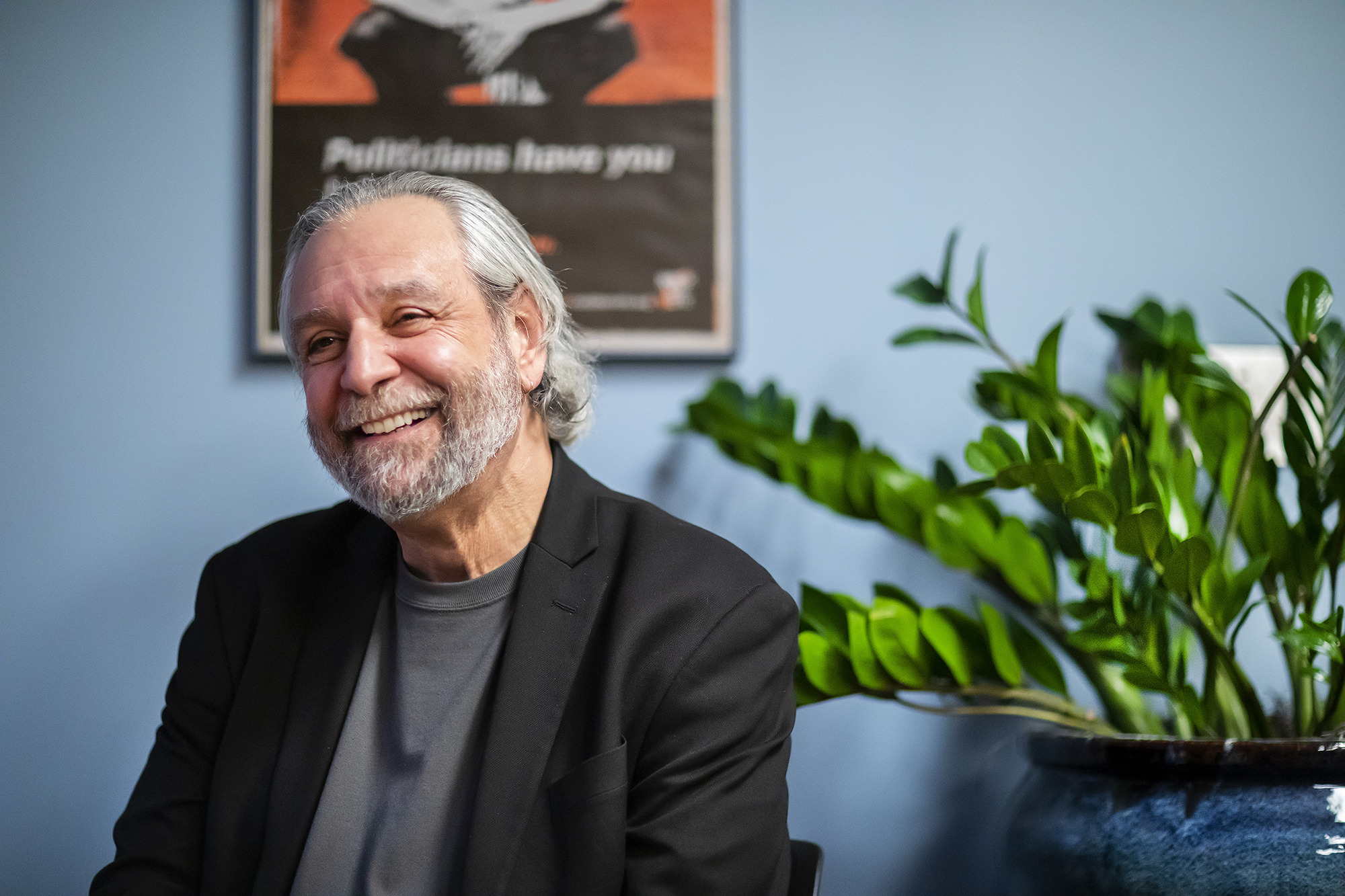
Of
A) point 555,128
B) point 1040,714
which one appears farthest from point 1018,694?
point 555,128

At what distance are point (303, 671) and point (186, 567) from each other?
20.1 inches

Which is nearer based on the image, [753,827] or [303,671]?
[753,827]

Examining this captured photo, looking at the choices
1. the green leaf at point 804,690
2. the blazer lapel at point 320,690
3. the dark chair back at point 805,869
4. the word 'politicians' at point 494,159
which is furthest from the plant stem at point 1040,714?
the word 'politicians' at point 494,159

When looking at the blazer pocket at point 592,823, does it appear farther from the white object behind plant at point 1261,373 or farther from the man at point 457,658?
the white object behind plant at point 1261,373

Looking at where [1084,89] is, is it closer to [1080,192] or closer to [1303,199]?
[1080,192]

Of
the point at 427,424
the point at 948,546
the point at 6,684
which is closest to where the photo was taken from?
the point at 427,424

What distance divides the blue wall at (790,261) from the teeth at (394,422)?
0.49 metres

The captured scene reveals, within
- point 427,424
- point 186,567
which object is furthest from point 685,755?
point 186,567

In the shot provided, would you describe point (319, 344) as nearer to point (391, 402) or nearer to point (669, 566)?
point (391, 402)

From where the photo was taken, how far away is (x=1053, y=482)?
1.00 m

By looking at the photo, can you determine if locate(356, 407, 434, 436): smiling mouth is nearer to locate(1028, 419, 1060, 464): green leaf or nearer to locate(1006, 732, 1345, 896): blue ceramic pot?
locate(1028, 419, 1060, 464): green leaf

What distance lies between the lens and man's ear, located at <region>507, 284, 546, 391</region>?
113cm

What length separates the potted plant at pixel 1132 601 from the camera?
0.98 metres

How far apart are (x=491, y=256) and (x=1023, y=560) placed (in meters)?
0.78
